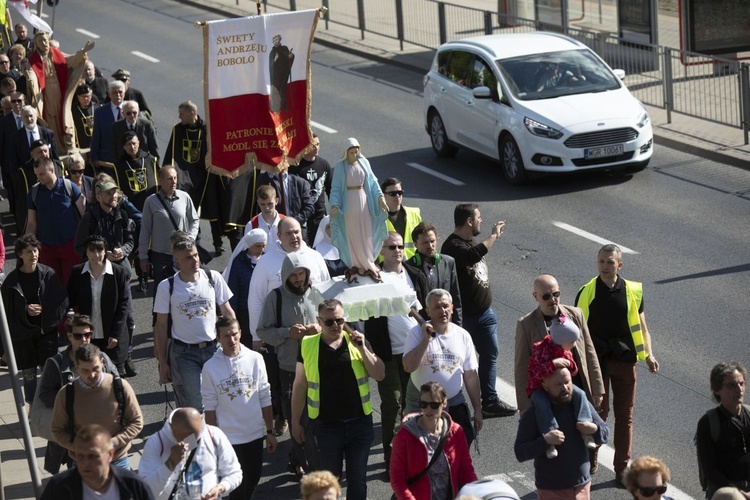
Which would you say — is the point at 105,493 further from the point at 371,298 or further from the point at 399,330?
the point at 399,330

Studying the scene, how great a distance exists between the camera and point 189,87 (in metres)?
28.3

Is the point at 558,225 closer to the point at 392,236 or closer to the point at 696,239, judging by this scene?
the point at 696,239

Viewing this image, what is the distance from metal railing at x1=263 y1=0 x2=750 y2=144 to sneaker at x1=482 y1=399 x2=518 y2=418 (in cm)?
1069

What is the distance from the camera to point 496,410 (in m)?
12.0

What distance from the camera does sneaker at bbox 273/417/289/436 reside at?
38.6 feet

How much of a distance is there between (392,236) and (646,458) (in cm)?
399

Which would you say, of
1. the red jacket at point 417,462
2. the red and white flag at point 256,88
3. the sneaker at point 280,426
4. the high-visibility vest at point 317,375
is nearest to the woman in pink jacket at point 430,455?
the red jacket at point 417,462

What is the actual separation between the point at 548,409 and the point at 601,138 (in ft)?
36.7

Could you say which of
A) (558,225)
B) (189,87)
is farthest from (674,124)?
(189,87)

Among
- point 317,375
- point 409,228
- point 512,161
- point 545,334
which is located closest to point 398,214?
point 409,228

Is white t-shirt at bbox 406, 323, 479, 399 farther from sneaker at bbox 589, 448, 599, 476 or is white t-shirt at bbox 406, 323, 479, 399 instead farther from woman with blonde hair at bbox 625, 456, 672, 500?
woman with blonde hair at bbox 625, 456, 672, 500

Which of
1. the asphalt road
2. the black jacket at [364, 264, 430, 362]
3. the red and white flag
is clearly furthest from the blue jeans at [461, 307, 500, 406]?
the red and white flag

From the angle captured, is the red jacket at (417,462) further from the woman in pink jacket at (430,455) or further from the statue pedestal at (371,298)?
the statue pedestal at (371,298)

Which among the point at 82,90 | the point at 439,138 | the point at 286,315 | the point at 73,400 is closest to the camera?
the point at 73,400
